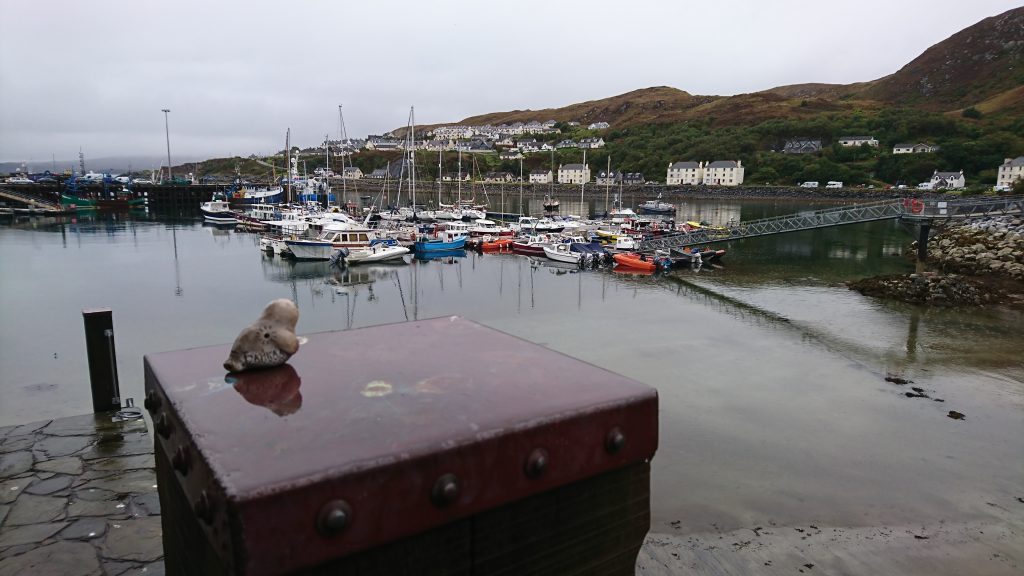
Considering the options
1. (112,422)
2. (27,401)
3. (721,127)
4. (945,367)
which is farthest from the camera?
(721,127)

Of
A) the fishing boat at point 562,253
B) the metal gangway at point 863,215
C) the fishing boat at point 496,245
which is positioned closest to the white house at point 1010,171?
the metal gangway at point 863,215

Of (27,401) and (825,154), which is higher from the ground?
(825,154)

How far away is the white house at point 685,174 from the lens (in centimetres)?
11419

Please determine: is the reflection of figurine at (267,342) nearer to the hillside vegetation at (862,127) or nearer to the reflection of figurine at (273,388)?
the reflection of figurine at (273,388)

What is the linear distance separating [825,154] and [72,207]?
114 meters

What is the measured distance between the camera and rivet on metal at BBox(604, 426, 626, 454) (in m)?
2.44

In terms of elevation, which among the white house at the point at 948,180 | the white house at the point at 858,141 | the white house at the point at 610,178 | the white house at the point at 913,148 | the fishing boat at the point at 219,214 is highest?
the white house at the point at 858,141

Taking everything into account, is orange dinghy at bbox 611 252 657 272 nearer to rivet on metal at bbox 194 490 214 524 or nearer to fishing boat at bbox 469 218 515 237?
fishing boat at bbox 469 218 515 237

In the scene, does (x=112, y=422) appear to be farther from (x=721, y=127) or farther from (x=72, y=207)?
(x=721, y=127)

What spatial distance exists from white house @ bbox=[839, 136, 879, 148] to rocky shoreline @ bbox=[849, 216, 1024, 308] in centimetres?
9188

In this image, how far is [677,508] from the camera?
23.9 feet

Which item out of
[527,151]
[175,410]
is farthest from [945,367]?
[527,151]

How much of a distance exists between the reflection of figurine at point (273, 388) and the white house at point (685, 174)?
117m

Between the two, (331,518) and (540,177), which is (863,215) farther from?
(540,177)
